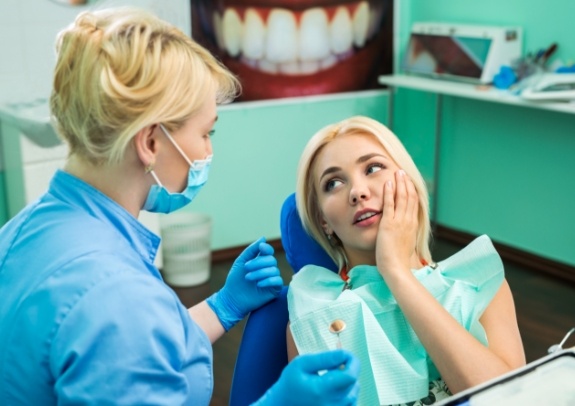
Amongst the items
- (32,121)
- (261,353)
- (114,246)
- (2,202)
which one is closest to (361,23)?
(32,121)

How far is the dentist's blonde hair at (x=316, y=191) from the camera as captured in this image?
162 cm

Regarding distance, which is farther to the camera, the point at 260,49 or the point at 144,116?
the point at 260,49

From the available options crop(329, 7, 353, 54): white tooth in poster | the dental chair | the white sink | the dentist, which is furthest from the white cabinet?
the dentist

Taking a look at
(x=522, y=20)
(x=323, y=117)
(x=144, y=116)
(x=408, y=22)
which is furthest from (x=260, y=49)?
(x=144, y=116)

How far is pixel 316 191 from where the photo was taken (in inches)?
64.7

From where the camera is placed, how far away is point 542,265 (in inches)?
148

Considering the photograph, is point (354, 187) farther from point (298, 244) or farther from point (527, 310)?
point (527, 310)

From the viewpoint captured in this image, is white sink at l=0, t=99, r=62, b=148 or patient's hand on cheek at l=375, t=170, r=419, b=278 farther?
white sink at l=0, t=99, r=62, b=148

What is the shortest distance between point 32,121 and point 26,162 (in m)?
0.18

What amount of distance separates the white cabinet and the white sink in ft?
0.06

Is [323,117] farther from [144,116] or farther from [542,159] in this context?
[144,116]

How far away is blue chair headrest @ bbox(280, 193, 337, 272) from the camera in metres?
1.65

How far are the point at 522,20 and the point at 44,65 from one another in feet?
7.31

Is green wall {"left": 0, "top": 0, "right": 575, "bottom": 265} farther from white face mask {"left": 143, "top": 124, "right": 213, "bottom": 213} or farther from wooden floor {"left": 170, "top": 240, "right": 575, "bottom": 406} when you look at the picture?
white face mask {"left": 143, "top": 124, "right": 213, "bottom": 213}
